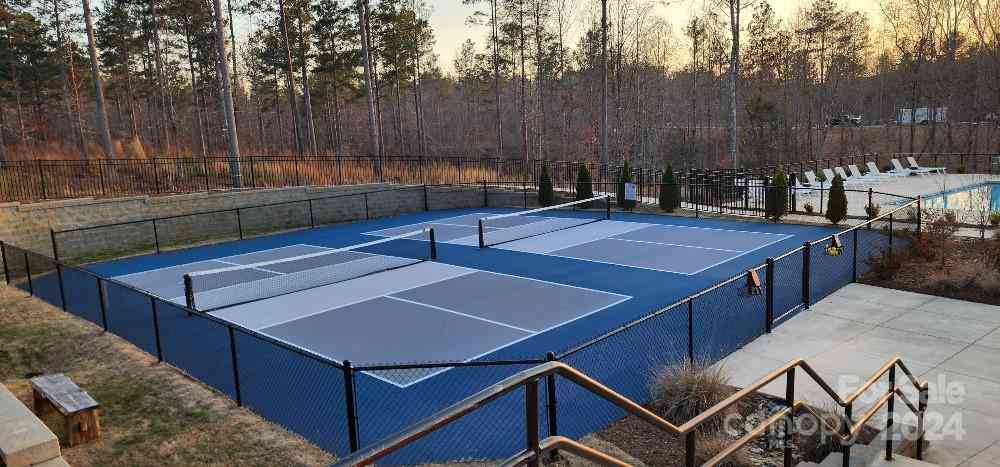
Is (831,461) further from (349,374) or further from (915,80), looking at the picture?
(915,80)

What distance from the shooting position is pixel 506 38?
44.2 meters

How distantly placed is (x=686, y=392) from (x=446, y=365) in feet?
9.20

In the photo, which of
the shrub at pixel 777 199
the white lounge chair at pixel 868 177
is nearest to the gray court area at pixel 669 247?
the shrub at pixel 777 199

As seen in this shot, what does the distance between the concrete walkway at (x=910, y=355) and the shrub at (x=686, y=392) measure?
2.65 ft

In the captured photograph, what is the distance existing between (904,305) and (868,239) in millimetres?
4996

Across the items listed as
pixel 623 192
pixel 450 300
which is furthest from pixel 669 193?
pixel 450 300

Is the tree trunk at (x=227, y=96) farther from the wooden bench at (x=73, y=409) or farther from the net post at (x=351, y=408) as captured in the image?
the net post at (x=351, y=408)

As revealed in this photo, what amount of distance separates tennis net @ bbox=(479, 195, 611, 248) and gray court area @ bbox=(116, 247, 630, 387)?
4301 millimetres

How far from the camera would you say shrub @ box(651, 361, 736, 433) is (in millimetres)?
6742

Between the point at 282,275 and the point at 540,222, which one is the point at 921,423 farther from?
the point at 540,222

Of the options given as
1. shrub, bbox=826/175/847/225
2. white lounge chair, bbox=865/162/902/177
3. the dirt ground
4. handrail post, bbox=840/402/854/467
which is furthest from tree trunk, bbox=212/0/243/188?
white lounge chair, bbox=865/162/902/177

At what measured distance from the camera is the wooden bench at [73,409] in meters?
6.36

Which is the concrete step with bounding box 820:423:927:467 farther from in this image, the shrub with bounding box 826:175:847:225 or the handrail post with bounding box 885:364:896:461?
the shrub with bounding box 826:175:847:225

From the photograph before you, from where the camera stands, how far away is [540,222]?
925 inches
